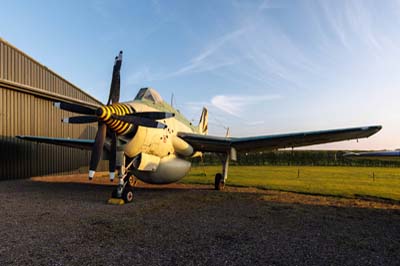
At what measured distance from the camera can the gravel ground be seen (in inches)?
177

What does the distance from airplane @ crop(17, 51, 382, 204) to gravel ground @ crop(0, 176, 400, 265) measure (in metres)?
1.40

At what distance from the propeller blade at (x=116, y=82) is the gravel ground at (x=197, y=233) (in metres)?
3.62

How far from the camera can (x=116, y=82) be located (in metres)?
9.32

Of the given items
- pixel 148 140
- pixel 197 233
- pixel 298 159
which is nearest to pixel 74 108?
pixel 148 140

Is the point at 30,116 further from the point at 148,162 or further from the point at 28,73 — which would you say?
the point at 148,162

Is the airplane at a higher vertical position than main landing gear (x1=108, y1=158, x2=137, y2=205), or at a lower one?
higher

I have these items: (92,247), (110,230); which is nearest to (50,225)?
(110,230)

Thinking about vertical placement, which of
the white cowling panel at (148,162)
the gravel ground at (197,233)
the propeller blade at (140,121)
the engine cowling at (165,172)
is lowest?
the gravel ground at (197,233)

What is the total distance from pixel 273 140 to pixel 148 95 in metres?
5.96

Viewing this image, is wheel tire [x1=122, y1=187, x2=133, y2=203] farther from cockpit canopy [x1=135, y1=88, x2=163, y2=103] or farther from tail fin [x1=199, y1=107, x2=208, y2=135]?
tail fin [x1=199, y1=107, x2=208, y2=135]

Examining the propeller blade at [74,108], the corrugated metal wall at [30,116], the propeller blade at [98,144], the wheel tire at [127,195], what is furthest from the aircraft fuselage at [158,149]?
the corrugated metal wall at [30,116]

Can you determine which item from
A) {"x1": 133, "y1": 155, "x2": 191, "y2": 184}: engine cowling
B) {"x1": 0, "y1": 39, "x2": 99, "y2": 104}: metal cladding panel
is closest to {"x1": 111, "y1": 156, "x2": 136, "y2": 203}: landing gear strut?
{"x1": 133, "y1": 155, "x2": 191, "y2": 184}: engine cowling

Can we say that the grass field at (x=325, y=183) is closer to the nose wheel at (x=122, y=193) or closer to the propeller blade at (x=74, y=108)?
the nose wheel at (x=122, y=193)

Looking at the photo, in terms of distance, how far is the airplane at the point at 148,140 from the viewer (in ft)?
27.1
